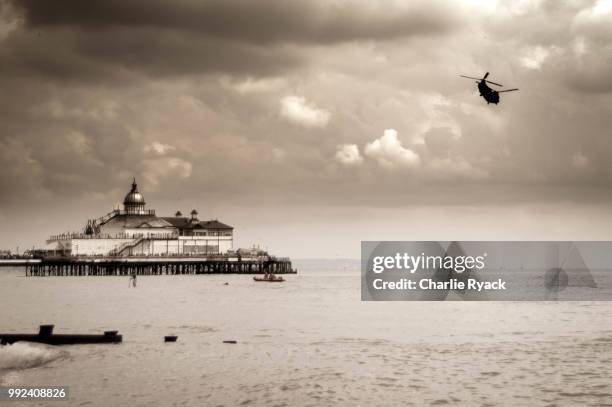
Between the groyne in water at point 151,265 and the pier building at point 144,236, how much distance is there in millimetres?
5566

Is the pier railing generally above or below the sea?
above

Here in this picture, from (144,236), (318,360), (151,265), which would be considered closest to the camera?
(318,360)

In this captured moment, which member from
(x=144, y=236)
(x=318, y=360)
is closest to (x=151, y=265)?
(x=144, y=236)

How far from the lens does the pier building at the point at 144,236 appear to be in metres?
170

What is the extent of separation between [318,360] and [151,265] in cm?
11773

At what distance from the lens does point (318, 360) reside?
34.3 meters

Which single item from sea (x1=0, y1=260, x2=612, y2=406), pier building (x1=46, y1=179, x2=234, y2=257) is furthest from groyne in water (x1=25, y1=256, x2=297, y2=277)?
sea (x1=0, y1=260, x2=612, y2=406)

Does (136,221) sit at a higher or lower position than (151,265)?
higher

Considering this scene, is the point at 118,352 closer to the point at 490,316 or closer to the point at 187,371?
the point at 187,371

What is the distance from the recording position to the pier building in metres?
170

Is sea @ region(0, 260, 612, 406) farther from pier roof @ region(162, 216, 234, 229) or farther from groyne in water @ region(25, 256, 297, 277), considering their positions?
pier roof @ region(162, 216, 234, 229)

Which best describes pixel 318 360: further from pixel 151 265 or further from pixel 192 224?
pixel 192 224

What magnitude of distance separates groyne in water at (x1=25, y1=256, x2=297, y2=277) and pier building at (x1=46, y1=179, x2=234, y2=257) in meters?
5.57

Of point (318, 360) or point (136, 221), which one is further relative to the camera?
point (136, 221)
